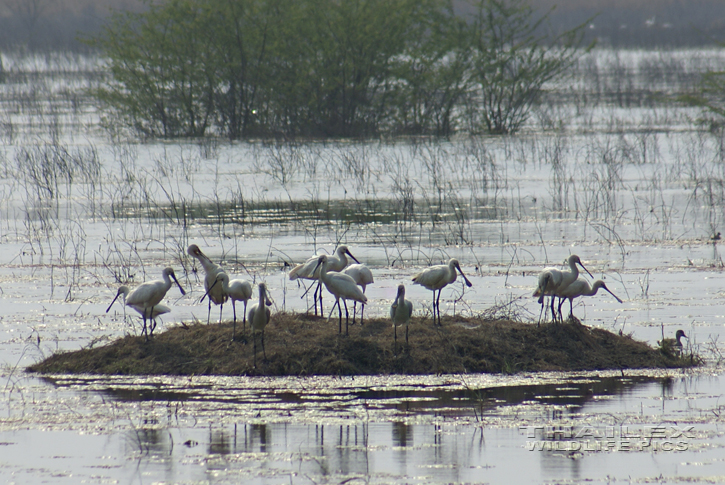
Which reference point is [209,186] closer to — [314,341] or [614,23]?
[314,341]

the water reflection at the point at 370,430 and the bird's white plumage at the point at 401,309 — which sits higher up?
the bird's white plumage at the point at 401,309

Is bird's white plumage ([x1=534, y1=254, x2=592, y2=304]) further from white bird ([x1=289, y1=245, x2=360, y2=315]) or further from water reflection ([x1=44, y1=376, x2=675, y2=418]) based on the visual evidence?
white bird ([x1=289, y1=245, x2=360, y2=315])

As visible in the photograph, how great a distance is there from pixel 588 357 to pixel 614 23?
81273mm

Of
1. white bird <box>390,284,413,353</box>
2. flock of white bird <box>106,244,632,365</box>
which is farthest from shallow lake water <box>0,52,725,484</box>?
white bird <box>390,284,413,353</box>

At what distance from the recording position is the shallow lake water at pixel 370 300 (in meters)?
5.79

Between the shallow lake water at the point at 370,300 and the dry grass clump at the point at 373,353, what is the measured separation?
190 mm

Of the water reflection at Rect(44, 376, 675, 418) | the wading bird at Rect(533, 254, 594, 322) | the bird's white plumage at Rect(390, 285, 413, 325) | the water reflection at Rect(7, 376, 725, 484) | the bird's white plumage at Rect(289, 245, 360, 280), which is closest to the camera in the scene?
the water reflection at Rect(7, 376, 725, 484)

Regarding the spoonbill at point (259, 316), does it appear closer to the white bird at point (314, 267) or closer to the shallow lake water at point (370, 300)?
the shallow lake water at point (370, 300)

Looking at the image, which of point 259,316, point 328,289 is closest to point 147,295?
point 259,316

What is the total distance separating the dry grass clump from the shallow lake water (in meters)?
0.19

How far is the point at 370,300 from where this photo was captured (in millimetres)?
10234

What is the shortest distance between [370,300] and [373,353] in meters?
2.53

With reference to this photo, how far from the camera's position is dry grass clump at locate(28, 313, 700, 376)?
7605 millimetres

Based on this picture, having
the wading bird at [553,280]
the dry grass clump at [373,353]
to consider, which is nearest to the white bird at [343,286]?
the dry grass clump at [373,353]
